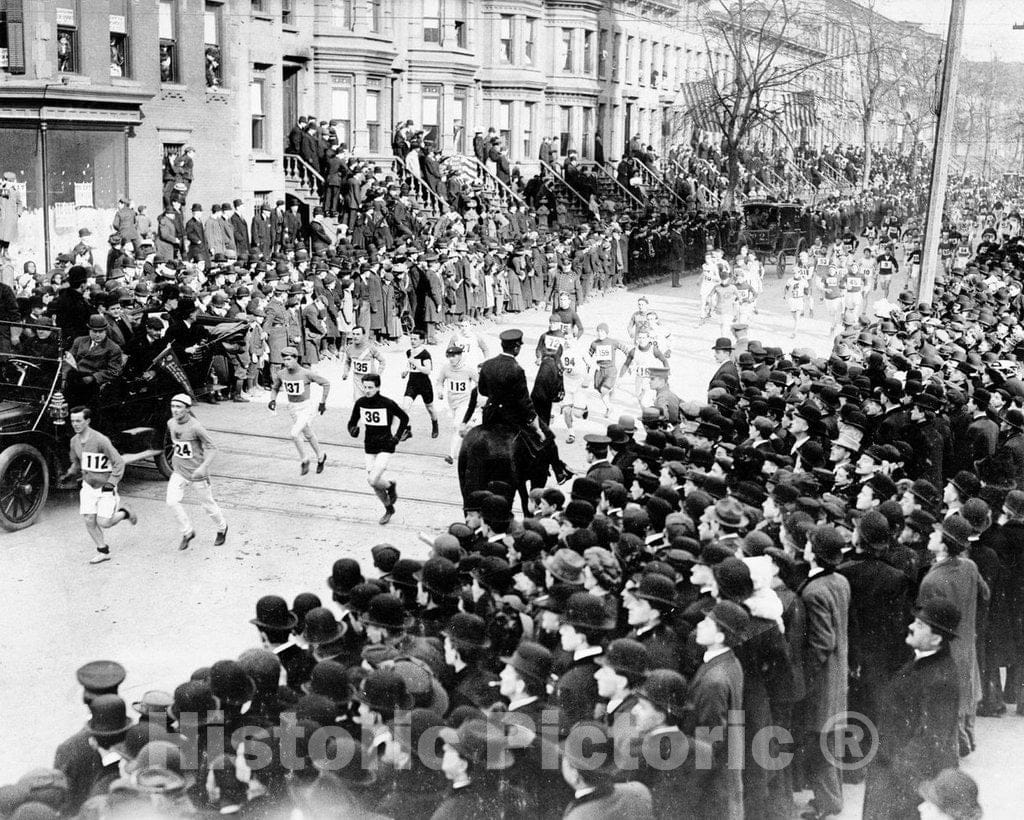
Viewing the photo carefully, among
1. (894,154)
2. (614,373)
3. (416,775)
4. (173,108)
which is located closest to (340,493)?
(614,373)

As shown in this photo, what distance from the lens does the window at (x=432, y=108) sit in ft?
134

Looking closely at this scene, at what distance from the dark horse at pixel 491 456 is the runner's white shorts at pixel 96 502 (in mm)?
3314

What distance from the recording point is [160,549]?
1261 centimetres

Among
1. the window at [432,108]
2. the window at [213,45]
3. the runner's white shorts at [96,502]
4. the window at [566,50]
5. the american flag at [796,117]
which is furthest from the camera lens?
the american flag at [796,117]

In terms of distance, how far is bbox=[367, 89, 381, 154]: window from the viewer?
120 feet

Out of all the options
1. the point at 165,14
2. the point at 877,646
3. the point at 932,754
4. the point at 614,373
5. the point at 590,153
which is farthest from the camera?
the point at 590,153

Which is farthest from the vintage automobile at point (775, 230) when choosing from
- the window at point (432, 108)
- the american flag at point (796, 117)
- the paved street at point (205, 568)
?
the paved street at point (205, 568)

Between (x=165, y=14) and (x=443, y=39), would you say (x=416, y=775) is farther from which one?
(x=443, y=39)

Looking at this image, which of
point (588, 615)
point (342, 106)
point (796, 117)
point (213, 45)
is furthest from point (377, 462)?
point (796, 117)

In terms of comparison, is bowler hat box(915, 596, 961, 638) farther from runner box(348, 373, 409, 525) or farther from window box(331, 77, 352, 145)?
window box(331, 77, 352, 145)

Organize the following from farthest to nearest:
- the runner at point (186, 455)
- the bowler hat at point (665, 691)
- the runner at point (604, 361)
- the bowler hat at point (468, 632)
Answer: the runner at point (604, 361) < the runner at point (186, 455) < the bowler hat at point (468, 632) < the bowler hat at point (665, 691)

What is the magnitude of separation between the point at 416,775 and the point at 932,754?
8.82 feet

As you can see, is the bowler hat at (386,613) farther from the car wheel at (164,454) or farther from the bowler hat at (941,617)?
the car wheel at (164,454)

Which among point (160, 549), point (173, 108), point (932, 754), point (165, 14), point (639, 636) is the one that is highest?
point (165, 14)
